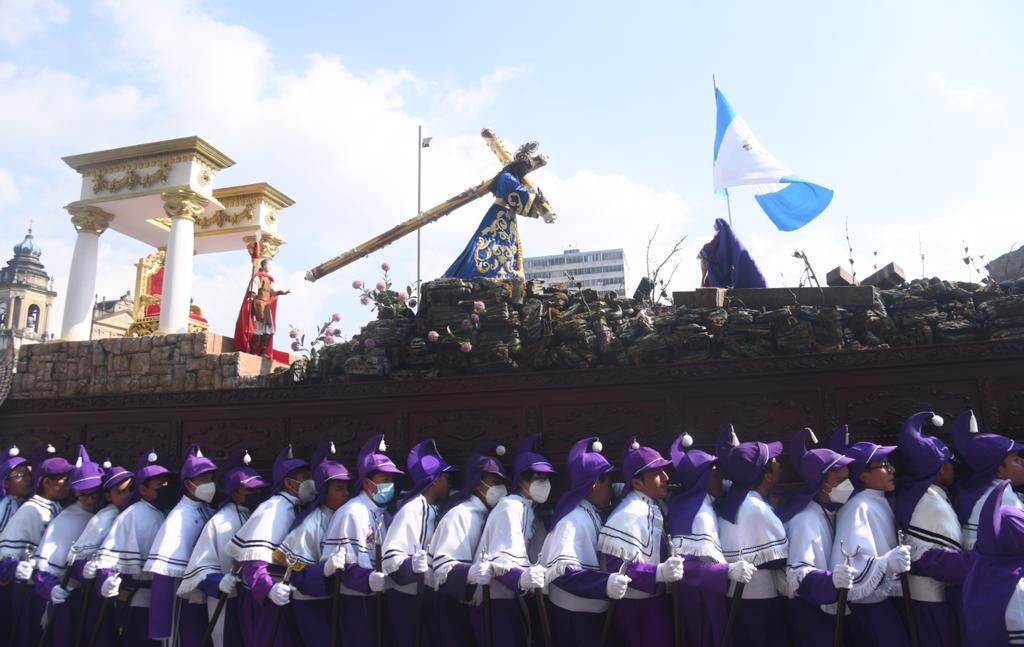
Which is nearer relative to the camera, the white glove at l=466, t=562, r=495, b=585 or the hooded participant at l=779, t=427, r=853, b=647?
the hooded participant at l=779, t=427, r=853, b=647

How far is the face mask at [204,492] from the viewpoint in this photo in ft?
25.0

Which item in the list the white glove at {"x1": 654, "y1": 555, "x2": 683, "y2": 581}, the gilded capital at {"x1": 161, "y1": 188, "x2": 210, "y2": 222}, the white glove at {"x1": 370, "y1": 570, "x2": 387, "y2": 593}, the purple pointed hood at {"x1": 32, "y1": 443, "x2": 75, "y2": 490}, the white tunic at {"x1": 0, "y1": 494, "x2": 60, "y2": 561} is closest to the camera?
the white glove at {"x1": 654, "y1": 555, "x2": 683, "y2": 581}

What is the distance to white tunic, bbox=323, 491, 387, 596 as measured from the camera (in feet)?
21.3

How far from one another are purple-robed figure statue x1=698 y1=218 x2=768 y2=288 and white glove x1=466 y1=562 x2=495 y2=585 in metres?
4.16

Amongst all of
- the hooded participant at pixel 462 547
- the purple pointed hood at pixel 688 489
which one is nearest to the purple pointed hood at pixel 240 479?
the hooded participant at pixel 462 547

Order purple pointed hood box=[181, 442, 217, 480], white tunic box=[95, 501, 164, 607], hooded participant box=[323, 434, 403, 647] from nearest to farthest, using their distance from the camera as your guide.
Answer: hooded participant box=[323, 434, 403, 647] → white tunic box=[95, 501, 164, 607] → purple pointed hood box=[181, 442, 217, 480]

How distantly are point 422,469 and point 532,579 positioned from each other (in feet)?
5.65

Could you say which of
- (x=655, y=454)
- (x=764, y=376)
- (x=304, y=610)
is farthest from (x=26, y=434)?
(x=764, y=376)

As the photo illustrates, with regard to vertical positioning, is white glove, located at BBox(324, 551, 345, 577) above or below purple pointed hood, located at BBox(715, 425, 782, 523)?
below

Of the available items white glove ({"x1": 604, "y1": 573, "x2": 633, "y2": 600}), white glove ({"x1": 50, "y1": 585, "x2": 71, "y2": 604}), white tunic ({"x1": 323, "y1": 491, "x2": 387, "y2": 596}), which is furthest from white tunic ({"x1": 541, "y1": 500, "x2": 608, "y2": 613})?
white glove ({"x1": 50, "y1": 585, "x2": 71, "y2": 604})

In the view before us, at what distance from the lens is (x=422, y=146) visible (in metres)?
16.4

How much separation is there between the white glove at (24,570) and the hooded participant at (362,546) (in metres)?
3.41

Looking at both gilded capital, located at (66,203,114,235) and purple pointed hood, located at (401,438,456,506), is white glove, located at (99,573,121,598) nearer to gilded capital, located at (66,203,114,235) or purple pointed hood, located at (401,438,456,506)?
purple pointed hood, located at (401,438,456,506)

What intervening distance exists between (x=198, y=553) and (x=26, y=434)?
4721mm
